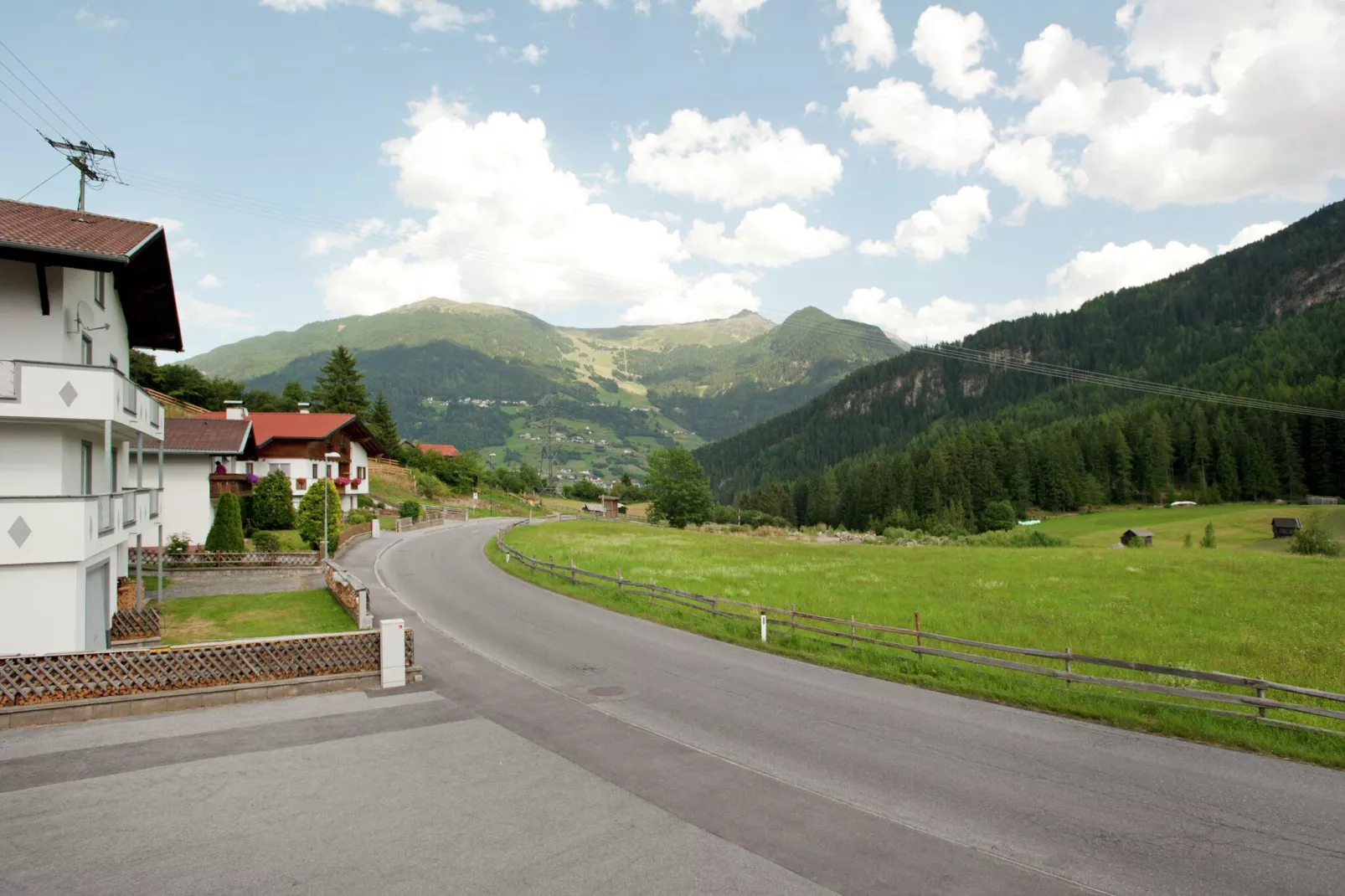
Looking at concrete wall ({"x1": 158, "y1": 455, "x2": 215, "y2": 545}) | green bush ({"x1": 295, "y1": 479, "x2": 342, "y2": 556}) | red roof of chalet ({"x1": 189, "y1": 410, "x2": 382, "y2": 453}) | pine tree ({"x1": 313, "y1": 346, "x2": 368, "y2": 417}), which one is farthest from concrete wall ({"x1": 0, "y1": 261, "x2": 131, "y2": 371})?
pine tree ({"x1": 313, "y1": 346, "x2": 368, "y2": 417})

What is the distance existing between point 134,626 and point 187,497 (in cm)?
2376

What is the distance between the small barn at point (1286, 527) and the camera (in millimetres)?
74562

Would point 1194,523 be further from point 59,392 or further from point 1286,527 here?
point 59,392

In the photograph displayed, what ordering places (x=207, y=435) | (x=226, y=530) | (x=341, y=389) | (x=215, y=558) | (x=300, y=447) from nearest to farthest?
1. (x=215, y=558)
2. (x=226, y=530)
3. (x=207, y=435)
4. (x=300, y=447)
5. (x=341, y=389)

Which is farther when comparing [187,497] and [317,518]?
[317,518]

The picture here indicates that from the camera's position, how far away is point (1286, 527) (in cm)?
7550

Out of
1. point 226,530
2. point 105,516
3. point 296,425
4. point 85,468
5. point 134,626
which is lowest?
point 134,626

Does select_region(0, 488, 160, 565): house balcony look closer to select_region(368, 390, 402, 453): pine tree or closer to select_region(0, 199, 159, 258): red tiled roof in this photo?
select_region(0, 199, 159, 258): red tiled roof

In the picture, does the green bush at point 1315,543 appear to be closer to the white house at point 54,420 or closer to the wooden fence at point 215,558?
the wooden fence at point 215,558

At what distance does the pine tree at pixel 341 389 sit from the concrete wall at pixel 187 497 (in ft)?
181

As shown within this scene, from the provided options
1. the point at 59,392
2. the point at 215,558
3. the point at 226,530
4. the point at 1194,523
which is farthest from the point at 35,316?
the point at 1194,523

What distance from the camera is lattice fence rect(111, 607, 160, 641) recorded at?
23.1 metres

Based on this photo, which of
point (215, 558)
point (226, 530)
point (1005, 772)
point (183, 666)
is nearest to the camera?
point (1005, 772)

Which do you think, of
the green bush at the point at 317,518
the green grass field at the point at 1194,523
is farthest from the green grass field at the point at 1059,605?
the green grass field at the point at 1194,523
